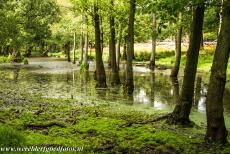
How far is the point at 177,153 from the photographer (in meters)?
12.7

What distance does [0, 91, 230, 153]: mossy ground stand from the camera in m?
12.5

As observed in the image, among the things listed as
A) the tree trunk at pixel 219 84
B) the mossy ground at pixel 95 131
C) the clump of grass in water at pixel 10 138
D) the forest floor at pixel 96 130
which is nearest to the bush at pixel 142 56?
the forest floor at pixel 96 130

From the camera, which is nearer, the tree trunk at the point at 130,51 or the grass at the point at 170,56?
the tree trunk at the point at 130,51

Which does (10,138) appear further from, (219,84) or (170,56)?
(170,56)

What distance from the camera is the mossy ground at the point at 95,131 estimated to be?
12.5 meters

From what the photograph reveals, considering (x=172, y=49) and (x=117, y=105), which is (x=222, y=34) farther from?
(x=172, y=49)

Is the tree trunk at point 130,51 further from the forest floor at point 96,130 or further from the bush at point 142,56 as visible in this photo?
the bush at point 142,56

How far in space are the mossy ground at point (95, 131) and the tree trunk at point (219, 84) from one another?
22.7 inches

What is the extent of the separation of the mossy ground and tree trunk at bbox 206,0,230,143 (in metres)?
0.58

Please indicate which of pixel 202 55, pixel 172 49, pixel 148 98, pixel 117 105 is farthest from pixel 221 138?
pixel 172 49

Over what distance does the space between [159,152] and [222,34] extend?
166 inches

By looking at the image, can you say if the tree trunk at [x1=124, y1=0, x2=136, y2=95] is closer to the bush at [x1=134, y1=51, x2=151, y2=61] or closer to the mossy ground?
the mossy ground

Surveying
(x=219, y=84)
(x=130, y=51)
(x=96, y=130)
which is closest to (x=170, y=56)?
(x=130, y=51)

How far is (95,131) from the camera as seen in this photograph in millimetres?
14914
